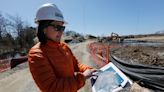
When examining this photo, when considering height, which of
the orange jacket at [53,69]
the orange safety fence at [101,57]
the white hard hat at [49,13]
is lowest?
the orange safety fence at [101,57]

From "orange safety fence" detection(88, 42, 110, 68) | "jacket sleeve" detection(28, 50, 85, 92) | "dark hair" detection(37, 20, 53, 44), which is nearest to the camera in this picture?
"jacket sleeve" detection(28, 50, 85, 92)

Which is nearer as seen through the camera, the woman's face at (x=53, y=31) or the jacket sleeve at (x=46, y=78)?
the jacket sleeve at (x=46, y=78)

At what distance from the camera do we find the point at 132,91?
20.5 feet

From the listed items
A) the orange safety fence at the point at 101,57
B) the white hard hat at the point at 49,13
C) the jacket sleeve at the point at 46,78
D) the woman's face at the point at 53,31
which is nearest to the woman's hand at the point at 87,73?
the jacket sleeve at the point at 46,78

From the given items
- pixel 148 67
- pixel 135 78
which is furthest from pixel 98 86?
pixel 135 78

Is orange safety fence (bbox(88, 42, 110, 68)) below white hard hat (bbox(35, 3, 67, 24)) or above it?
below

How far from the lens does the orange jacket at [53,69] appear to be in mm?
2405

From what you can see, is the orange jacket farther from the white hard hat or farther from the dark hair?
the white hard hat

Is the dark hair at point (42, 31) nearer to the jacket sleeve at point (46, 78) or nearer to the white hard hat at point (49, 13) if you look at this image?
the white hard hat at point (49, 13)

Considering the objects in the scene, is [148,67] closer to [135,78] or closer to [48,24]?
[135,78]

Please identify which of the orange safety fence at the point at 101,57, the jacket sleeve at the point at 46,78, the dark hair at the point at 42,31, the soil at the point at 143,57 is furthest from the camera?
the orange safety fence at the point at 101,57

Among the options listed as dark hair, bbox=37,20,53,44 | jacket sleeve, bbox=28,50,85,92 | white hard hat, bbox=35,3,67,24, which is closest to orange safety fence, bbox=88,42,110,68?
white hard hat, bbox=35,3,67,24

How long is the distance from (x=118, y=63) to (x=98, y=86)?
246 inches

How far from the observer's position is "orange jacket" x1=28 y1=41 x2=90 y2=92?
241cm
